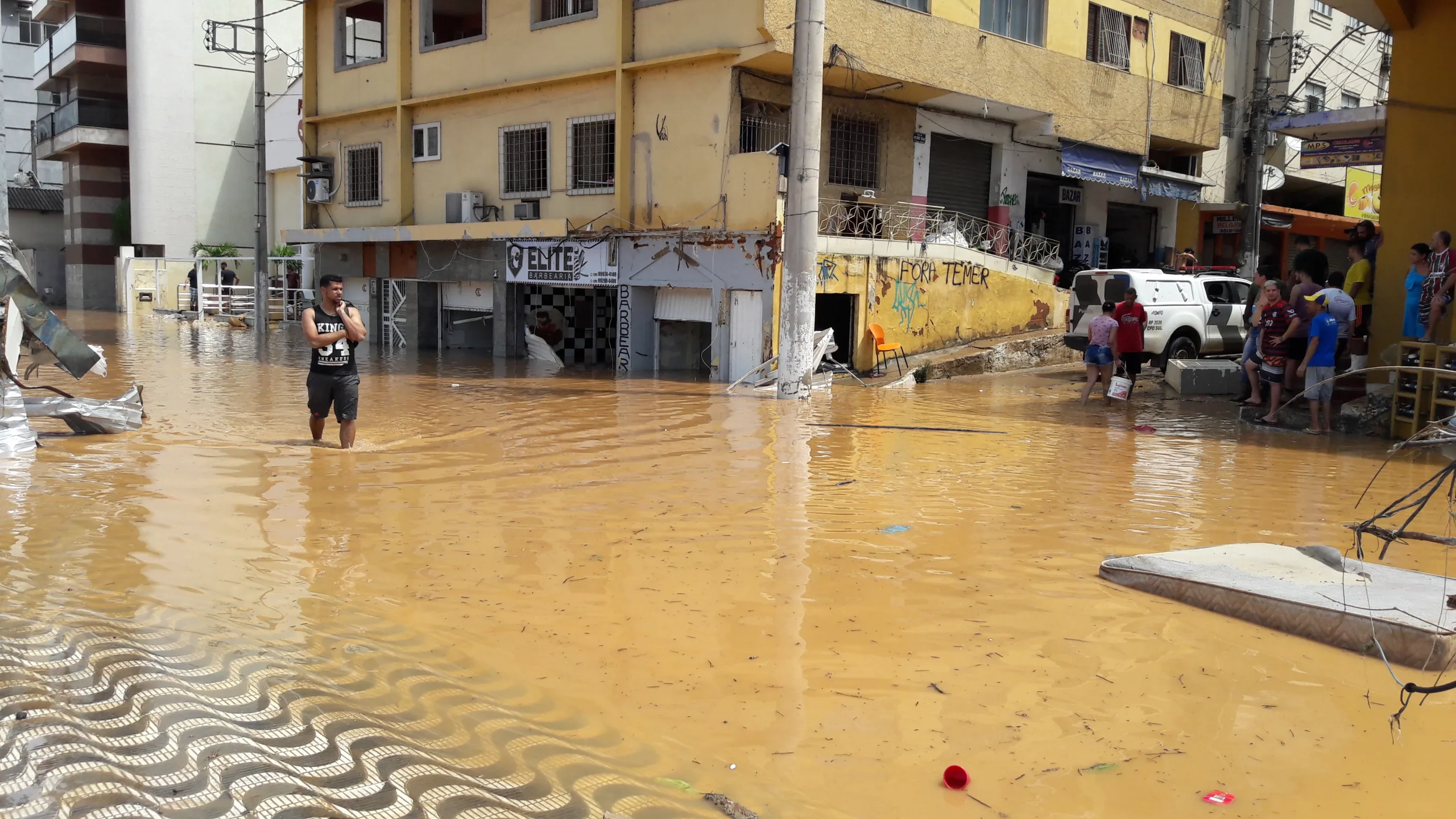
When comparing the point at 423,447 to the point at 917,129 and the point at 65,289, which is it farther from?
the point at 65,289

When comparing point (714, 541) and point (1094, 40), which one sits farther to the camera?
point (1094, 40)

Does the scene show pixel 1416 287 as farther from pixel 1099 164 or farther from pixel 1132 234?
pixel 1132 234

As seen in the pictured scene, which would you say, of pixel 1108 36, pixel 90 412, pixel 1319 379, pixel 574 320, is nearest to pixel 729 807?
pixel 90 412

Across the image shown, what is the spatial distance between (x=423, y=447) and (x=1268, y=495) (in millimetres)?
7335

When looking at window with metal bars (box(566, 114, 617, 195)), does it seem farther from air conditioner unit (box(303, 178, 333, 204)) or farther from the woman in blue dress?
the woman in blue dress

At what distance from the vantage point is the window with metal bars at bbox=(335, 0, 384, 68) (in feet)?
85.1

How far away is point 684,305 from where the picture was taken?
19.7 metres

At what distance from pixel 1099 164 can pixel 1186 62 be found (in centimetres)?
453

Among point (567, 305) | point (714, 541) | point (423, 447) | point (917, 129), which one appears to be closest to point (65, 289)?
point (567, 305)

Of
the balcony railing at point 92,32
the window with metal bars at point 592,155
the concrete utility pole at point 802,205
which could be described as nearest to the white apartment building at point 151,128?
the balcony railing at point 92,32

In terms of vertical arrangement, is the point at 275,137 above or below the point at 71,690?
above

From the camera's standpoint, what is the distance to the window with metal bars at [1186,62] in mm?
26141

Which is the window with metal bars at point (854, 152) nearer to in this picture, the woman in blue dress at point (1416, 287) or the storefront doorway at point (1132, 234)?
the storefront doorway at point (1132, 234)

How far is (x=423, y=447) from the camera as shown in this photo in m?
10.7
